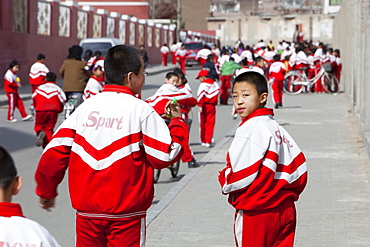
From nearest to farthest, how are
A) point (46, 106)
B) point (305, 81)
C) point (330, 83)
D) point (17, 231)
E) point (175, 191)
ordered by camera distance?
point (17, 231), point (175, 191), point (46, 106), point (305, 81), point (330, 83)

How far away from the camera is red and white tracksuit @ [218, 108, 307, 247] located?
4699mm

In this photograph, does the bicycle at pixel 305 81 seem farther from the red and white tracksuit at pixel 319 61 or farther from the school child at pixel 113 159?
the school child at pixel 113 159

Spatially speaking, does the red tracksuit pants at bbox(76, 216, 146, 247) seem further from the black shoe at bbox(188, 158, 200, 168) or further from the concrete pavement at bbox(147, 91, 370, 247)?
the black shoe at bbox(188, 158, 200, 168)

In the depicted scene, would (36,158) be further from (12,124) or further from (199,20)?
(199,20)

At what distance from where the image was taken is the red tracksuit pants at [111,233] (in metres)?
4.56

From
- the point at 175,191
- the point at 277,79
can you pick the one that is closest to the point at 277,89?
the point at 277,79

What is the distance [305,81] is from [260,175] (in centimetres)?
2554

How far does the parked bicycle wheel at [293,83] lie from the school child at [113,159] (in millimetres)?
25179

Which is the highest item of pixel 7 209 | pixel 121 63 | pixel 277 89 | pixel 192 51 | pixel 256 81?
pixel 192 51

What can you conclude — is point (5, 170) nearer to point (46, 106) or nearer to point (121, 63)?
point (121, 63)

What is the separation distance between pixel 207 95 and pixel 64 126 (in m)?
10.5

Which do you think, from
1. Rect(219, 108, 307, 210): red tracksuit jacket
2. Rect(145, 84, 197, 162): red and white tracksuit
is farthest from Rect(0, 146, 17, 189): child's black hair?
Rect(145, 84, 197, 162): red and white tracksuit

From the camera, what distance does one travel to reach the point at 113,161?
14.9 ft

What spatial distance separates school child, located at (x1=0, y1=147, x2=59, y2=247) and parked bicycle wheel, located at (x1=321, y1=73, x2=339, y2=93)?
27111mm
